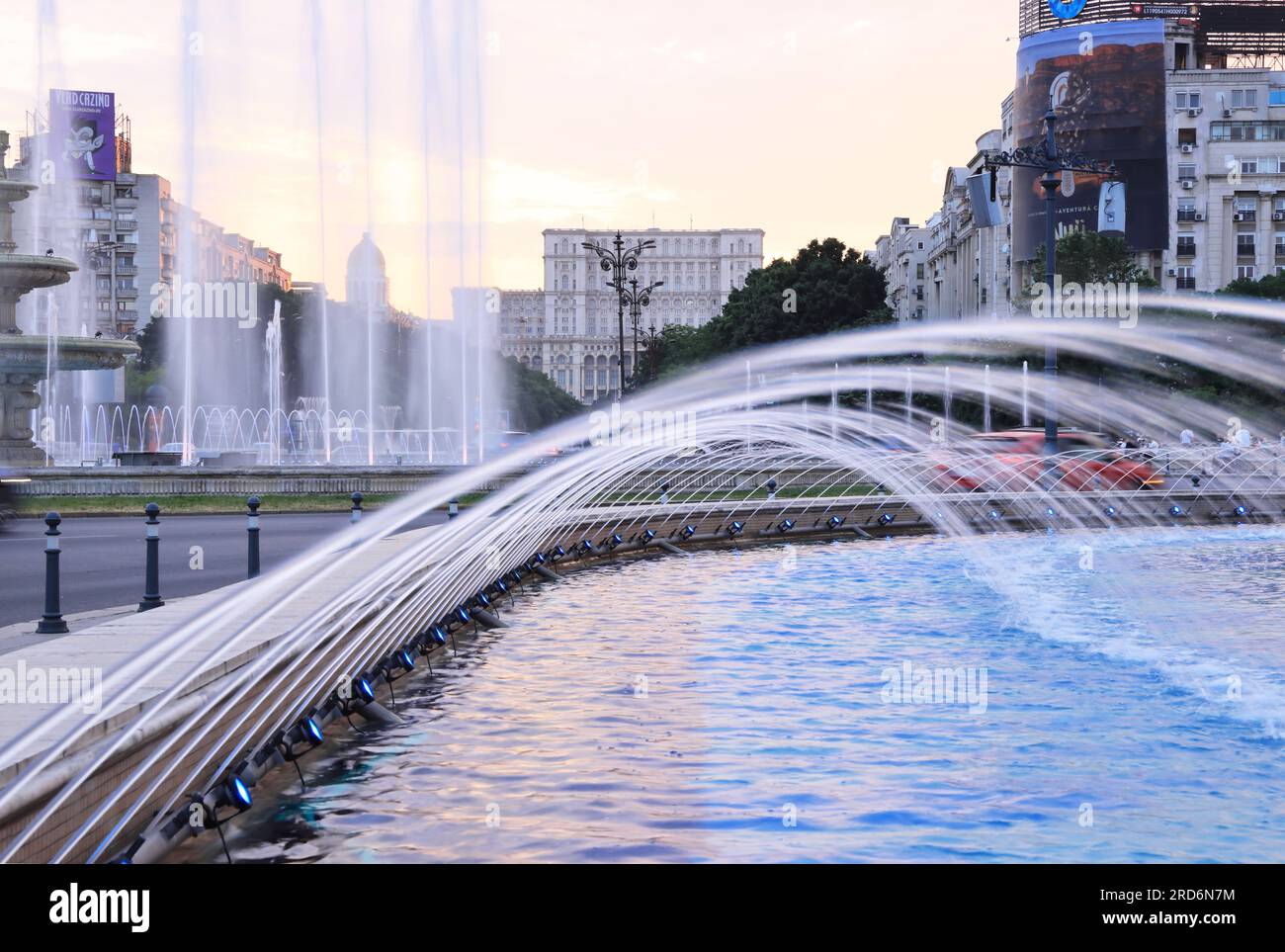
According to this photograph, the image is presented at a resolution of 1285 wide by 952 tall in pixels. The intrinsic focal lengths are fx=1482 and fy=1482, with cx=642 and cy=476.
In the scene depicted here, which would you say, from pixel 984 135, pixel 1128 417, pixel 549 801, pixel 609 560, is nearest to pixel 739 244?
pixel 984 135

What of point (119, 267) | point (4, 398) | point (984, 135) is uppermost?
point (984, 135)

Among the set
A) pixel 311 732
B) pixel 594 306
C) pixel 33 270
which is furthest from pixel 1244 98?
pixel 594 306

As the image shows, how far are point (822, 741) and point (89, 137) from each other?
96895mm

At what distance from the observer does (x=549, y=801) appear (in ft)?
25.9

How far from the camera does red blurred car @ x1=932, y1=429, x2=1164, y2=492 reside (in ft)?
95.3

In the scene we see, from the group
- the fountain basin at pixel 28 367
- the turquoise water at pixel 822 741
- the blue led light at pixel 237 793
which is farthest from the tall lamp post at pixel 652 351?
the blue led light at pixel 237 793

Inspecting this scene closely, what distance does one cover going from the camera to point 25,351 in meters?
33.5

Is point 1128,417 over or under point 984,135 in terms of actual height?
under

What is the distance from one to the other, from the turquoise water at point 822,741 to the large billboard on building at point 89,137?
87.3 metres

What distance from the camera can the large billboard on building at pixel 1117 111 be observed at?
79.6 m
